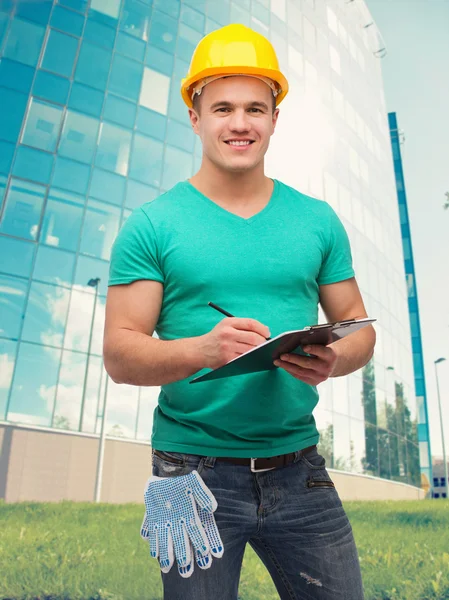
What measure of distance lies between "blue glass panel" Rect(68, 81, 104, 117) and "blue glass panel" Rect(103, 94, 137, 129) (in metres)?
0.24

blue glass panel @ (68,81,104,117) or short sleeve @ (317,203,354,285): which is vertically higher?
blue glass panel @ (68,81,104,117)

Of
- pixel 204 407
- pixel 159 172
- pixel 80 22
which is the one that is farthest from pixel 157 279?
pixel 80 22

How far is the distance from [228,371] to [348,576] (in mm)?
659

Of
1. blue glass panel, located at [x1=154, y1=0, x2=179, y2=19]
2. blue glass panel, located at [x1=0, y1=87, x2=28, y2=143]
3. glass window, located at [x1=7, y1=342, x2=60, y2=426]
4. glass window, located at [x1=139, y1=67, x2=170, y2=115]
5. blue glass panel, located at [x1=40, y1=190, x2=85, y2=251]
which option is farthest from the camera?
blue glass panel, located at [x1=154, y1=0, x2=179, y2=19]

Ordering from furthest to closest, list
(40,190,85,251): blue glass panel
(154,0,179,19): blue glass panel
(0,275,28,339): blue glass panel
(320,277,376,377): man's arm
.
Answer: (154,0,179,19): blue glass panel → (40,190,85,251): blue glass panel → (0,275,28,339): blue glass panel → (320,277,376,377): man's arm

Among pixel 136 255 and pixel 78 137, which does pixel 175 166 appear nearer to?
pixel 78 137

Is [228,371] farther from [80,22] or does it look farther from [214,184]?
[80,22]

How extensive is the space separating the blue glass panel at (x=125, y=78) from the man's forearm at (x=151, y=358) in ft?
55.3

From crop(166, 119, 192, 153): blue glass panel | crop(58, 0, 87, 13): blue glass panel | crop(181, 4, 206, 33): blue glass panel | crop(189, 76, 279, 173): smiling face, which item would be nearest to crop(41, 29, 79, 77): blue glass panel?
crop(58, 0, 87, 13): blue glass panel

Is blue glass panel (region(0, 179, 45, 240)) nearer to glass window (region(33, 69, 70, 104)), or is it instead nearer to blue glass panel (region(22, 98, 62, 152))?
blue glass panel (region(22, 98, 62, 152))

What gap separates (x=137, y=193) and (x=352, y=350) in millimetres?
15455

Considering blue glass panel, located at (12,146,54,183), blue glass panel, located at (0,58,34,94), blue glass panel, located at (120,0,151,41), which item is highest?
blue glass panel, located at (120,0,151,41)

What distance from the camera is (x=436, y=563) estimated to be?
18.4 ft

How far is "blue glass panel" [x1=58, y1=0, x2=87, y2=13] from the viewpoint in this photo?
1668 centimetres
